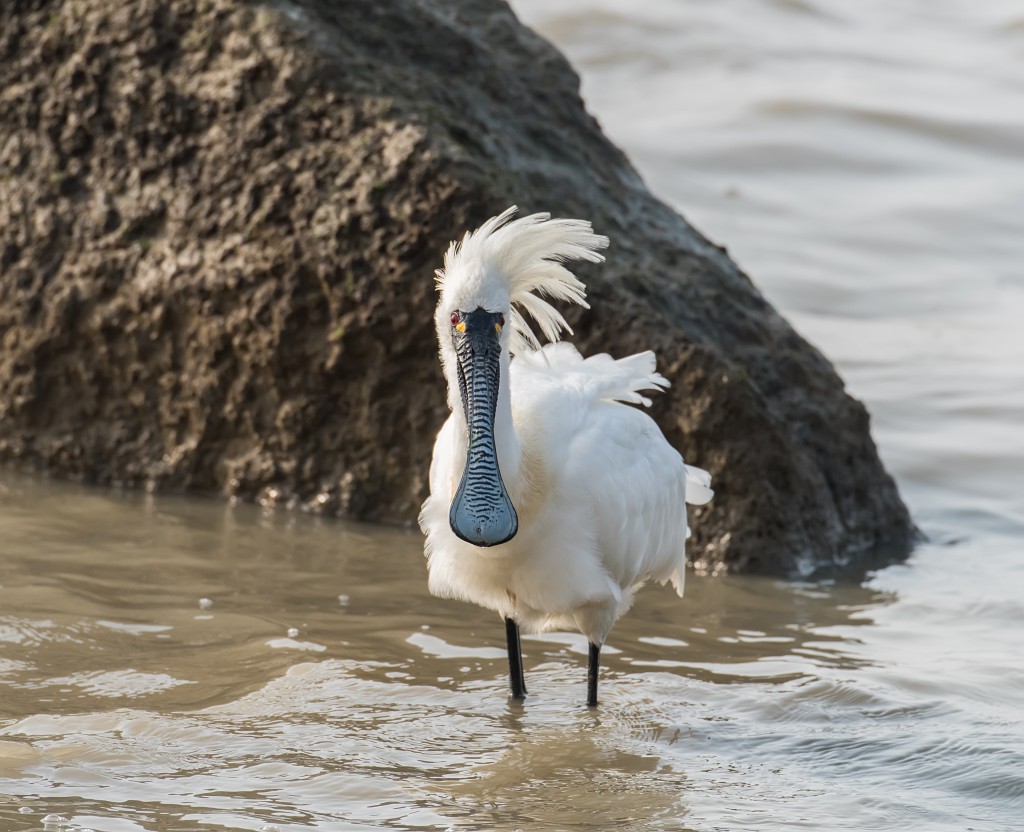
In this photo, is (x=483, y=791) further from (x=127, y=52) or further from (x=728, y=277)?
(x=127, y=52)

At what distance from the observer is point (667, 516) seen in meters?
→ 7.46

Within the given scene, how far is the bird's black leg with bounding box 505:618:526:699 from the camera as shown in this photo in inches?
280

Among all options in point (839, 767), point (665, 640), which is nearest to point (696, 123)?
point (665, 640)

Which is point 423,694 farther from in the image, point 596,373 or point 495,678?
point 596,373

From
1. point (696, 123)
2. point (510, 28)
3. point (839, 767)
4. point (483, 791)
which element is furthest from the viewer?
point (696, 123)

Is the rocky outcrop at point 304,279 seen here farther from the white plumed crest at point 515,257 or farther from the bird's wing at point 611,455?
the white plumed crest at point 515,257

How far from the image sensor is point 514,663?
713cm

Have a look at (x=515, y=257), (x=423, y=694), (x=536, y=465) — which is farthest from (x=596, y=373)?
(x=423, y=694)

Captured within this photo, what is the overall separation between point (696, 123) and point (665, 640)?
1158 centimetres

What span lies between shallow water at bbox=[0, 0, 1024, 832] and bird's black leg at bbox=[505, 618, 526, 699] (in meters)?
0.08

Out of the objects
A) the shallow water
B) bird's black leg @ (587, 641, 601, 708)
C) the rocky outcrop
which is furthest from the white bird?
the rocky outcrop

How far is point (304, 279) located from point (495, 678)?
2.83 m

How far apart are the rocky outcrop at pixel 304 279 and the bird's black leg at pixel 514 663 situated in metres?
2.16

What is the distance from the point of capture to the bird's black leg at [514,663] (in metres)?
7.11
